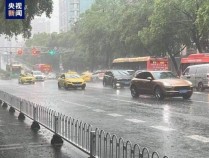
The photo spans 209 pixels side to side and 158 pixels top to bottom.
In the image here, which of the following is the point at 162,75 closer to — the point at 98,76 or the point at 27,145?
the point at 27,145

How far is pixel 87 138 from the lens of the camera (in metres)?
7.70

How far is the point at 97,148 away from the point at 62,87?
30794mm

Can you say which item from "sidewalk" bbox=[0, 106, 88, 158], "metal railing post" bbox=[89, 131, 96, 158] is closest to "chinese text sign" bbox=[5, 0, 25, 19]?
"sidewalk" bbox=[0, 106, 88, 158]

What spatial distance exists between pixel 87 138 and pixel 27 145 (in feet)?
7.87

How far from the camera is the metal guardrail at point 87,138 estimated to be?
20.8 feet

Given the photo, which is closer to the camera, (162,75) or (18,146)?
(18,146)

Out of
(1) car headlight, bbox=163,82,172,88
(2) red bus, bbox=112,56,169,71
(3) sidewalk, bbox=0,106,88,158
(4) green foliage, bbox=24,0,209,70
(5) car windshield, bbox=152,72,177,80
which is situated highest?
(4) green foliage, bbox=24,0,209,70

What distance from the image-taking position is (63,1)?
187750mm

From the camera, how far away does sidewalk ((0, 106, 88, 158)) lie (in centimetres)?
857

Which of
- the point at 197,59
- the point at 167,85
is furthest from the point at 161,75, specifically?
the point at 197,59

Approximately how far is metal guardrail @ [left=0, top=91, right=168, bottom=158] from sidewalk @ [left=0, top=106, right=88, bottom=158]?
0.32 m

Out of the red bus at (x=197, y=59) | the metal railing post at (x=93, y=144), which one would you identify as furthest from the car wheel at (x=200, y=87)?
the metal railing post at (x=93, y=144)

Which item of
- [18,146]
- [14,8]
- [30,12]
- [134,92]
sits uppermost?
[30,12]

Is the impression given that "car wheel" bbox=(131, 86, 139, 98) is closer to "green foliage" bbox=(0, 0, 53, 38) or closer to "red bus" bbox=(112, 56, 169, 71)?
"green foliage" bbox=(0, 0, 53, 38)
